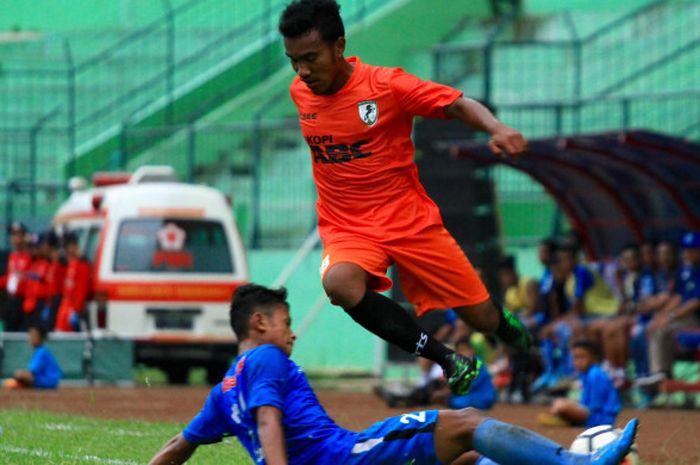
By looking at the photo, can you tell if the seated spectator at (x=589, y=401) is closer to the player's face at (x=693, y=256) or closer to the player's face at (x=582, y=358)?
the player's face at (x=582, y=358)

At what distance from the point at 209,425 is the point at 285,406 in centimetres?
54

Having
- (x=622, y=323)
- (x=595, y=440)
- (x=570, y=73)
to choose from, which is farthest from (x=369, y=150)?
(x=570, y=73)

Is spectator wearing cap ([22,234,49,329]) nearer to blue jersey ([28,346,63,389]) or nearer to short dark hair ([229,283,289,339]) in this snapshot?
blue jersey ([28,346,63,389])

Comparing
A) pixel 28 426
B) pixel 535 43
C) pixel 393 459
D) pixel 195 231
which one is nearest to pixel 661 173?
pixel 535 43

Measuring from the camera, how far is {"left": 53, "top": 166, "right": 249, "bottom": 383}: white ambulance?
66.6 feet

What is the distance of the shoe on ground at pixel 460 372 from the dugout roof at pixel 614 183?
24.1ft

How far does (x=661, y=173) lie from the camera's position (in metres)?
17.0

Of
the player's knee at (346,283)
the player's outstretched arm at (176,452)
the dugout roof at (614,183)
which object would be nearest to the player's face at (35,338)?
the dugout roof at (614,183)

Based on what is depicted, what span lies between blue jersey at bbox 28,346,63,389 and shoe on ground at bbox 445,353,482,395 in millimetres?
10470

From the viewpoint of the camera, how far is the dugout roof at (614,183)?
1631 cm

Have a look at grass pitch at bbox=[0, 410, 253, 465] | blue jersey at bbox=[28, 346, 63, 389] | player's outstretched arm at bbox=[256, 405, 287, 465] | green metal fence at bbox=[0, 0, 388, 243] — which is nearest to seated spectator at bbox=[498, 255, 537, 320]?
blue jersey at bbox=[28, 346, 63, 389]

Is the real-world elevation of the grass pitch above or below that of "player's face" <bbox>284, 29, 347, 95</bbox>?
below

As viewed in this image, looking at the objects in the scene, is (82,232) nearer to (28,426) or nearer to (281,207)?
(281,207)

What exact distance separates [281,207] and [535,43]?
468 cm
